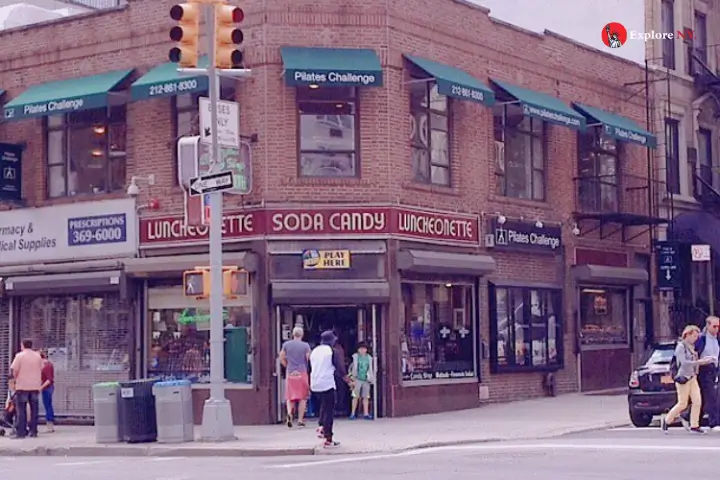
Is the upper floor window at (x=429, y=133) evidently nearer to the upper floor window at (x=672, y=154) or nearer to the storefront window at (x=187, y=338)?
the storefront window at (x=187, y=338)

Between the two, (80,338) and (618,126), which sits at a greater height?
(618,126)

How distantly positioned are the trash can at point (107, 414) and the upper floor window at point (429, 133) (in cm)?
777

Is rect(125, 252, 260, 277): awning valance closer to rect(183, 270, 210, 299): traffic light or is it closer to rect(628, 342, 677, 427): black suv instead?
rect(183, 270, 210, 299): traffic light

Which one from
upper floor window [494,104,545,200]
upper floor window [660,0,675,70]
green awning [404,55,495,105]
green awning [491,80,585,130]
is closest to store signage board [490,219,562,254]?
upper floor window [494,104,545,200]

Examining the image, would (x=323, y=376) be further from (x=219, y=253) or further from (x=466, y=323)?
(x=466, y=323)

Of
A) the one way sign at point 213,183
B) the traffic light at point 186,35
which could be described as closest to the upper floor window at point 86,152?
the one way sign at point 213,183

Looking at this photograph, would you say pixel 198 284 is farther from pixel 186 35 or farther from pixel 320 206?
pixel 320 206

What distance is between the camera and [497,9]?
118 feet

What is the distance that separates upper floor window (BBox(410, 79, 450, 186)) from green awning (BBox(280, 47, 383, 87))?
1.54 m

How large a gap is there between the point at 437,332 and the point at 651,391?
608 centimetres

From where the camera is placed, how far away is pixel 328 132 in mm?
24547

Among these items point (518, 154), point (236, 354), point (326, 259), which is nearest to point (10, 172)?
point (236, 354)

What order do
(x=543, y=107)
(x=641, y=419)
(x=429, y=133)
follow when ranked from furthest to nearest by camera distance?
1. (x=543, y=107)
2. (x=429, y=133)
3. (x=641, y=419)

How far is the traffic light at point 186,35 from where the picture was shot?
17.5m
